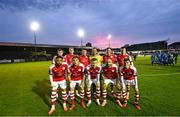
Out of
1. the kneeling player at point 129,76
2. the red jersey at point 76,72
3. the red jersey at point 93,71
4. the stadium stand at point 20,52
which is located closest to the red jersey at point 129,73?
the kneeling player at point 129,76

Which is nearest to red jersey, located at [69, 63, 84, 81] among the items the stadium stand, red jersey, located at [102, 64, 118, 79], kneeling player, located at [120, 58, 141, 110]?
red jersey, located at [102, 64, 118, 79]

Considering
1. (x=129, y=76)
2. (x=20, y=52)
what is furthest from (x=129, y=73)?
(x=20, y=52)

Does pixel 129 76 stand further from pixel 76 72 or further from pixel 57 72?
pixel 57 72

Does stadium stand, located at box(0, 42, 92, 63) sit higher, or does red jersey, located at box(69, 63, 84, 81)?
stadium stand, located at box(0, 42, 92, 63)

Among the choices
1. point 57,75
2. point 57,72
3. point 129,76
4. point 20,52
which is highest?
point 20,52

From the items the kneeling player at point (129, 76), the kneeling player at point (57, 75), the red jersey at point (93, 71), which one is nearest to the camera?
the kneeling player at point (57, 75)

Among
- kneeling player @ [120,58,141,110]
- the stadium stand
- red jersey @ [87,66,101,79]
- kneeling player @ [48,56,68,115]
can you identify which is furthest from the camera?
the stadium stand

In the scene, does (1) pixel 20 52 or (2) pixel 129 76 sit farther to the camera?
(1) pixel 20 52

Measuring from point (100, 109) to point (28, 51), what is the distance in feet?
230

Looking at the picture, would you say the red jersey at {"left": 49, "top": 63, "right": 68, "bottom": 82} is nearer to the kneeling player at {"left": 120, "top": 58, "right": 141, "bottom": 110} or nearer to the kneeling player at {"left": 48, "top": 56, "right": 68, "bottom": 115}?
the kneeling player at {"left": 48, "top": 56, "right": 68, "bottom": 115}

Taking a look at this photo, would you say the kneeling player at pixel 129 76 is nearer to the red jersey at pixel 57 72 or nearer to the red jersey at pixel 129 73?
the red jersey at pixel 129 73

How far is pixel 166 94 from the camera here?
816 centimetres

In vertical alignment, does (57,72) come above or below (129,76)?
above

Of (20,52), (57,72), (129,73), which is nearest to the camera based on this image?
(57,72)
